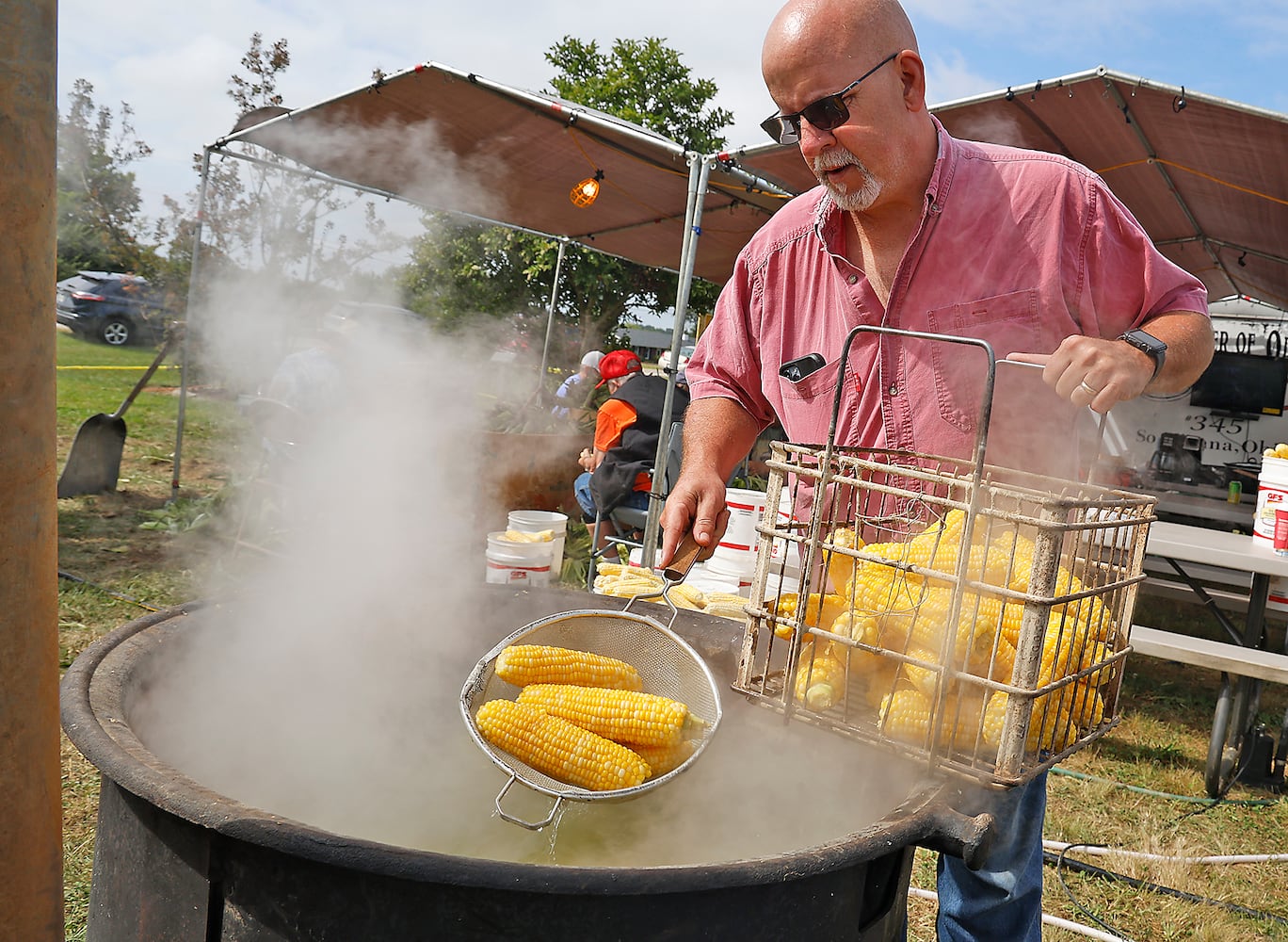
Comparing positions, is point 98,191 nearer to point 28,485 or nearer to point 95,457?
point 95,457

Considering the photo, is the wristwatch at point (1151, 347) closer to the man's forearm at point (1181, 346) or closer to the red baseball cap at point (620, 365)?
the man's forearm at point (1181, 346)

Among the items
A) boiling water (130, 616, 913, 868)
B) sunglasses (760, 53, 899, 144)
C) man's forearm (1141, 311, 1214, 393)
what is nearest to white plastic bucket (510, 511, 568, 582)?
boiling water (130, 616, 913, 868)

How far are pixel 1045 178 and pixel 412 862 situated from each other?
6.39 feet

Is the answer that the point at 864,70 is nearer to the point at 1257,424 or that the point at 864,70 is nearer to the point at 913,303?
the point at 913,303

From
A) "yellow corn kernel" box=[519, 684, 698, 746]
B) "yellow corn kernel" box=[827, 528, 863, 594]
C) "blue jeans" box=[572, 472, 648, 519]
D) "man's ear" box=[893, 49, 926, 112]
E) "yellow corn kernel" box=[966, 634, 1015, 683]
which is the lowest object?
"blue jeans" box=[572, 472, 648, 519]

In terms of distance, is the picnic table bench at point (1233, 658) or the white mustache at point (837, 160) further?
the picnic table bench at point (1233, 658)

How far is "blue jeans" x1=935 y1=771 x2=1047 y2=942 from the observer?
1.90m

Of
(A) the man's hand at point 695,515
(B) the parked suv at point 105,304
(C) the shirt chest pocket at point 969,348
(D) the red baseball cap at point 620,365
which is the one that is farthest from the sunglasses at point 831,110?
(B) the parked suv at point 105,304

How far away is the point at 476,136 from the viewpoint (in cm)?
679

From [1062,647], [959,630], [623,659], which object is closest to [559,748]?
[623,659]

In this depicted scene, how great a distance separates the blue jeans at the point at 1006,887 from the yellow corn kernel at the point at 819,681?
2.51 feet

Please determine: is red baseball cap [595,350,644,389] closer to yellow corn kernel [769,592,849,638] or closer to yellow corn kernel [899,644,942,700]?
yellow corn kernel [769,592,849,638]

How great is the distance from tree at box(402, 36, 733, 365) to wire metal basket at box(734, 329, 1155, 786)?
15141mm

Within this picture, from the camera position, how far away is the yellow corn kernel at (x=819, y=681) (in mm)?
1317
